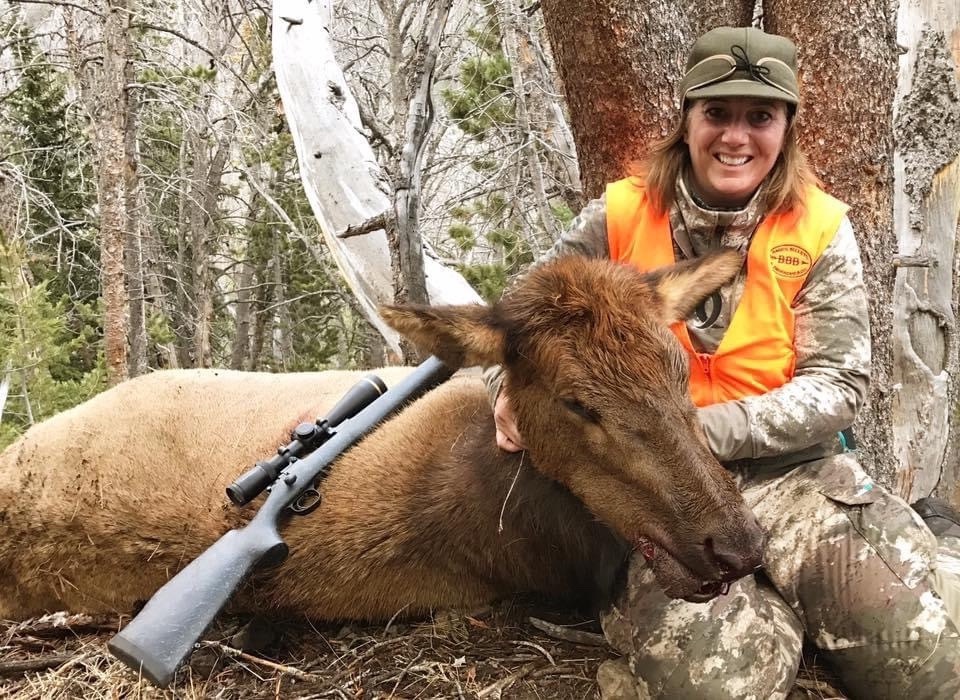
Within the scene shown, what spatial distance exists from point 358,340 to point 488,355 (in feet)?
64.3

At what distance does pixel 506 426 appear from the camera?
3309 millimetres

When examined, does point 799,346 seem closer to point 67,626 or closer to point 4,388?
point 67,626

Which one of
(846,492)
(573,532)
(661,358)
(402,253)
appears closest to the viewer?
(661,358)

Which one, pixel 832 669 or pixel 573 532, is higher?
pixel 573 532

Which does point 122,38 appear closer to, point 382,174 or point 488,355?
point 382,174

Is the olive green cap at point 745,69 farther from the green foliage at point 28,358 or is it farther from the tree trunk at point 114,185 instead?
the tree trunk at point 114,185

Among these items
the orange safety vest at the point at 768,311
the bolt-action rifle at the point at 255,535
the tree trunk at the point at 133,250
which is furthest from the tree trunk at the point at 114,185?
the orange safety vest at the point at 768,311

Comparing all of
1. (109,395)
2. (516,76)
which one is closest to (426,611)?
(109,395)

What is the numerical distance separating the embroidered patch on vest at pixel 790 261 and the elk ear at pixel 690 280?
0.62 feet

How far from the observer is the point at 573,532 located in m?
3.39

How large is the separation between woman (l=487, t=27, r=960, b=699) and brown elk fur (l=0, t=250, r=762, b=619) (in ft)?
1.01

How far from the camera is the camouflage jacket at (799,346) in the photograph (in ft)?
10.1

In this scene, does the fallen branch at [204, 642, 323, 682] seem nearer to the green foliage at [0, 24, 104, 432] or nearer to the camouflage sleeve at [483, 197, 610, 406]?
the camouflage sleeve at [483, 197, 610, 406]

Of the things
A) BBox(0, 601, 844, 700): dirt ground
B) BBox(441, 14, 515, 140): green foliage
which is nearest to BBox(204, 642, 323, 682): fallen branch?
BBox(0, 601, 844, 700): dirt ground
